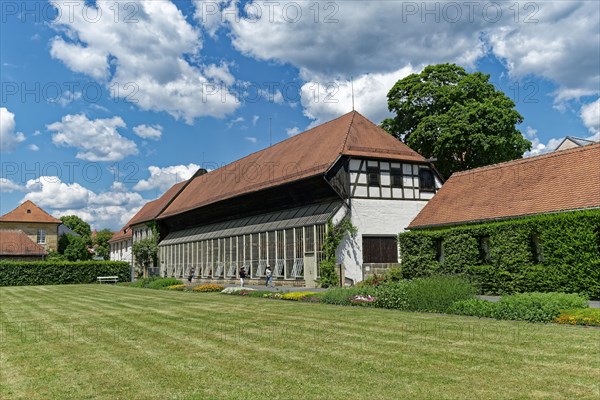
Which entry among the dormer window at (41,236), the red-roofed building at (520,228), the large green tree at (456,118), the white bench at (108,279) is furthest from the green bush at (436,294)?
the dormer window at (41,236)

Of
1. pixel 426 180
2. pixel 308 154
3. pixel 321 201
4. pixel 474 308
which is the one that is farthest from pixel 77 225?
pixel 474 308

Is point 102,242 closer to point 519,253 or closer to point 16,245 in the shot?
point 16,245

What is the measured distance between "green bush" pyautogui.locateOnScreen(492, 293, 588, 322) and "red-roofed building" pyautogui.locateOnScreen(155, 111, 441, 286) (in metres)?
16.4

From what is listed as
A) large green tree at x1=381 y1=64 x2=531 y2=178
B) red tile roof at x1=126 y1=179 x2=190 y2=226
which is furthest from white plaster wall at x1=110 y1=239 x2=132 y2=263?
large green tree at x1=381 y1=64 x2=531 y2=178

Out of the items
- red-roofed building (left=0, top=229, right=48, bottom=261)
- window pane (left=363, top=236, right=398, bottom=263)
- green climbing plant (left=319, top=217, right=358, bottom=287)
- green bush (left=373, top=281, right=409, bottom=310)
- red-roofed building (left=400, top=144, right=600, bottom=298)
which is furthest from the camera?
red-roofed building (left=0, top=229, right=48, bottom=261)

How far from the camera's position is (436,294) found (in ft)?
48.8

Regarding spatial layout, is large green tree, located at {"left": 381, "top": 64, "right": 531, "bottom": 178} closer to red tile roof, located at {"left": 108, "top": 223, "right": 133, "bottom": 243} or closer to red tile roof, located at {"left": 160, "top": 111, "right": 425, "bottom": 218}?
red tile roof, located at {"left": 160, "top": 111, "right": 425, "bottom": 218}

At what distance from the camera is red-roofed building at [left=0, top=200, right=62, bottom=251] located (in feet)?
245

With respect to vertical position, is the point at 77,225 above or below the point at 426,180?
above

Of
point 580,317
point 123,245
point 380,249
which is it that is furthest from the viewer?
point 123,245

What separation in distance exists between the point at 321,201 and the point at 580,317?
2109cm

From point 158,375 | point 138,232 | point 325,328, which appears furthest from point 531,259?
point 138,232

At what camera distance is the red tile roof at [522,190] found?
2062 centimetres

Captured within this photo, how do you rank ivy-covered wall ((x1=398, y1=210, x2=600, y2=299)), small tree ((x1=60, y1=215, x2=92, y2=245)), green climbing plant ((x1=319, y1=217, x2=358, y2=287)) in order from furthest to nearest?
small tree ((x1=60, y1=215, x2=92, y2=245)) → green climbing plant ((x1=319, y1=217, x2=358, y2=287)) → ivy-covered wall ((x1=398, y1=210, x2=600, y2=299))
